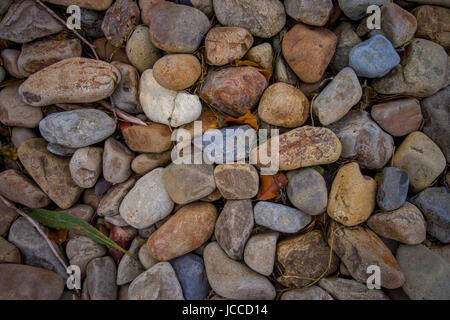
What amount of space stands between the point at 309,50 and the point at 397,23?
603 mm

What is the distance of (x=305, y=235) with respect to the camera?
1983 mm

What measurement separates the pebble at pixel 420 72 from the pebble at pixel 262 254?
53.0 inches

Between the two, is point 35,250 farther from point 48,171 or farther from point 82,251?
point 48,171

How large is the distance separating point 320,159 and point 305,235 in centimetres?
54

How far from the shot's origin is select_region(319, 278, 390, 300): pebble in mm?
1835

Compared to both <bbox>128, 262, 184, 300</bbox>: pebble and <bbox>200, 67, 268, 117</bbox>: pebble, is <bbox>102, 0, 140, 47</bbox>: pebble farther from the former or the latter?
<bbox>128, 262, 184, 300</bbox>: pebble

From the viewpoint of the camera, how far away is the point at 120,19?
2.07m

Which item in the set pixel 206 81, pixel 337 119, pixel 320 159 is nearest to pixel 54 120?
pixel 206 81

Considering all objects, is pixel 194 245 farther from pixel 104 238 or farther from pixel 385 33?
pixel 385 33

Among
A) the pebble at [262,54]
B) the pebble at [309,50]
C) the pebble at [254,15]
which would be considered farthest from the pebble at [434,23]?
the pebble at [262,54]

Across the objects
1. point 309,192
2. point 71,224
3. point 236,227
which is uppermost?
point 309,192

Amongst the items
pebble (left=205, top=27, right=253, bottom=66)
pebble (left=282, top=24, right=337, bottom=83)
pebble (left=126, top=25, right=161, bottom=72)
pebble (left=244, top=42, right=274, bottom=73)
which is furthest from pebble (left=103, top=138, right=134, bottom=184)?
pebble (left=282, top=24, right=337, bottom=83)

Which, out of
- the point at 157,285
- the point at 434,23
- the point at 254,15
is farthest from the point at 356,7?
the point at 157,285

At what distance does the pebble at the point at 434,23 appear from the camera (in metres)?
1.98
